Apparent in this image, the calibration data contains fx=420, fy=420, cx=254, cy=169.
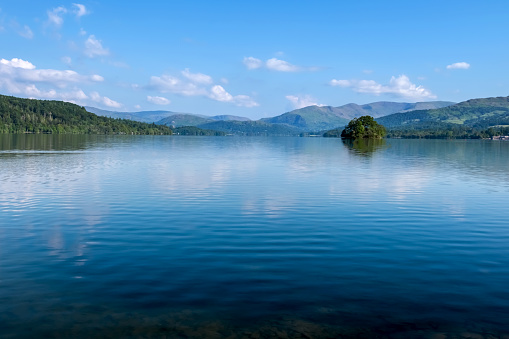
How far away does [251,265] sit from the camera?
61.0 ft

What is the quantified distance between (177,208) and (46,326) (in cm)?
2000

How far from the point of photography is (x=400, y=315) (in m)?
13.8

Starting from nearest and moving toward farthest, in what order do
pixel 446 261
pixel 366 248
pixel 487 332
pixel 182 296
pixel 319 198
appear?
1. pixel 487 332
2. pixel 182 296
3. pixel 446 261
4. pixel 366 248
5. pixel 319 198

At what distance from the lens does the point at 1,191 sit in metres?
39.4

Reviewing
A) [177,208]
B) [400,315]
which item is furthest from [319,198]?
[400,315]

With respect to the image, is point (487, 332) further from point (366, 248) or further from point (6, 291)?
point (6, 291)

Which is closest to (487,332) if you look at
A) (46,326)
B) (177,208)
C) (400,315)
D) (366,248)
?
(400,315)

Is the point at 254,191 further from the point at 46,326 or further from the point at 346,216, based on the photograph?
the point at 46,326

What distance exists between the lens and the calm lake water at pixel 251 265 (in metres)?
13.1

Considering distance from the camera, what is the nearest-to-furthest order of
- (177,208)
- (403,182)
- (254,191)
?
1. (177,208)
2. (254,191)
3. (403,182)

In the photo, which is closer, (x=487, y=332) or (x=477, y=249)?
(x=487, y=332)

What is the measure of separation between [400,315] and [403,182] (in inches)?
1554

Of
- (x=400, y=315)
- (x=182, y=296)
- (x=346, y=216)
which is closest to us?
(x=400, y=315)

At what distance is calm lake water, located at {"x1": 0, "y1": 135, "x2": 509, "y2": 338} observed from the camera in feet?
42.9
